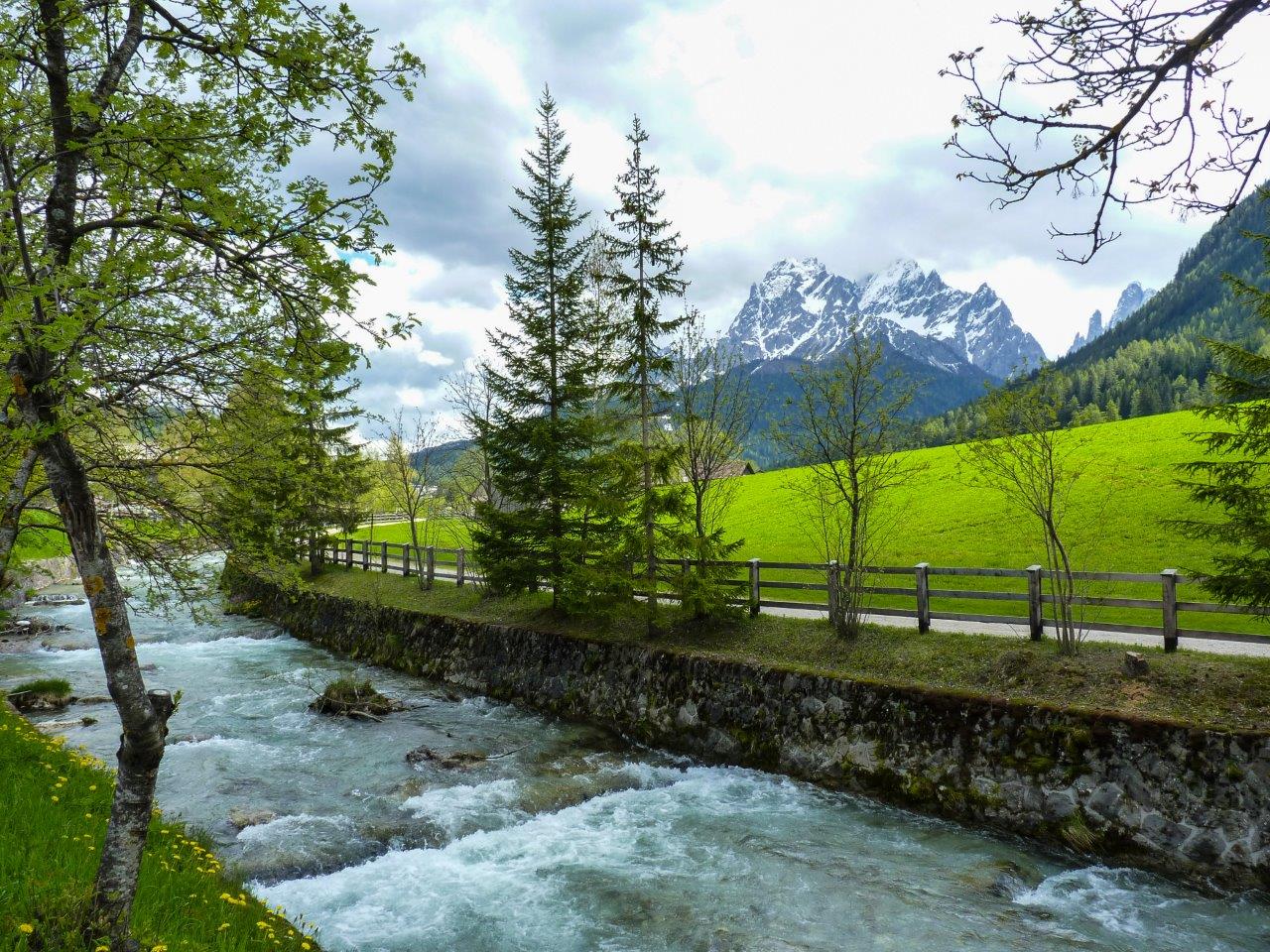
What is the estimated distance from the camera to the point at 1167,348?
411ft

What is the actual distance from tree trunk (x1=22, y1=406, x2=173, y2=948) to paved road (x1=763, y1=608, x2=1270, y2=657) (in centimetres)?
1202

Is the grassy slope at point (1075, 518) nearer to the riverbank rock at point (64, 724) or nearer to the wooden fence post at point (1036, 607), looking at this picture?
the wooden fence post at point (1036, 607)

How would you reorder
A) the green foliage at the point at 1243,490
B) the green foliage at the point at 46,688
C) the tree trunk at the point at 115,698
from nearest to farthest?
1. the tree trunk at the point at 115,698
2. the green foliage at the point at 1243,490
3. the green foliage at the point at 46,688

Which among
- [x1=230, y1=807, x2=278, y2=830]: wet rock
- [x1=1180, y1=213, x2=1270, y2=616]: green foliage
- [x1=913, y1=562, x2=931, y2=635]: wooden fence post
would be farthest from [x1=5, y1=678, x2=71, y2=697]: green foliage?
[x1=1180, y1=213, x2=1270, y2=616]: green foliage

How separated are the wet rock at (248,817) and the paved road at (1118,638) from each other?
32.4ft

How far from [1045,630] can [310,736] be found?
44.6 feet

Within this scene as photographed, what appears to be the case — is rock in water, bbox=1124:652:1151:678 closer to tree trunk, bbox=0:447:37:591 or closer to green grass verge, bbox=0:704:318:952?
green grass verge, bbox=0:704:318:952

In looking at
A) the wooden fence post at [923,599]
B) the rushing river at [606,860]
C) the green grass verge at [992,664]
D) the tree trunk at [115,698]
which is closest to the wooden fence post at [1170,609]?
the green grass verge at [992,664]

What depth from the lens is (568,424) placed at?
1697 cm

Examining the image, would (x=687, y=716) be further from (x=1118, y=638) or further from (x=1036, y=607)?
(x=1118, y=638)

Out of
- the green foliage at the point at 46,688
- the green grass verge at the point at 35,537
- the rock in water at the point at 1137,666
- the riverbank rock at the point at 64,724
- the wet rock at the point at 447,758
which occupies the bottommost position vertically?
the wet rock at the point at 447,758

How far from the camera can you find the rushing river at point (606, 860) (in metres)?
6.84

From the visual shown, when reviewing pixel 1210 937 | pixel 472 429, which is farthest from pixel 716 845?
pixel 472 429

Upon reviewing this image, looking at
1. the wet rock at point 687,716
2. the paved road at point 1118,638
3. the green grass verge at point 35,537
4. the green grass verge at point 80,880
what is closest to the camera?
the green grass verge at point 80,880
